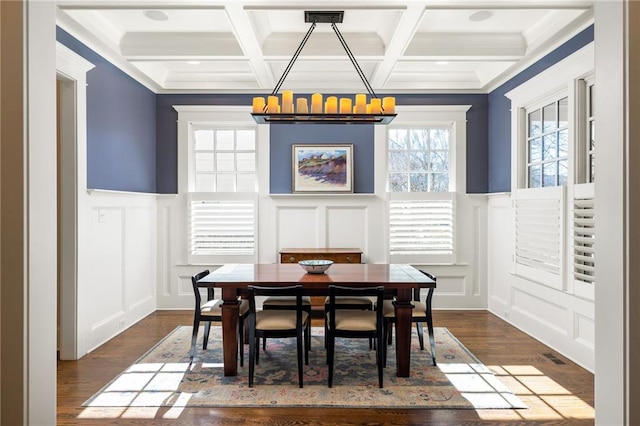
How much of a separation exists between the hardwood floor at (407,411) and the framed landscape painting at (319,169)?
2395 millimetres

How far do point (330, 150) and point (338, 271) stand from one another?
2204 millimetres

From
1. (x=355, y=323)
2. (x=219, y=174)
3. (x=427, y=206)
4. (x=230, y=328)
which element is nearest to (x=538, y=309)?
(x=427, y=206)

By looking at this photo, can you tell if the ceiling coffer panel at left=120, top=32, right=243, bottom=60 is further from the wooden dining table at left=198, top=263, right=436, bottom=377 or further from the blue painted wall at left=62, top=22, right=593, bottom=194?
the wooden dining table at left=198, top=263, right=436, bottom=377

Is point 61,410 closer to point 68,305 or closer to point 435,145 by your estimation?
point 68,305

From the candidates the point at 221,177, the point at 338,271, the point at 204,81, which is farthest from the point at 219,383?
the point at 204,81

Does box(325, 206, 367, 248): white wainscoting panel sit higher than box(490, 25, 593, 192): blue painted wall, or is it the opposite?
box(490, 25, 593, 192): blue painted wall

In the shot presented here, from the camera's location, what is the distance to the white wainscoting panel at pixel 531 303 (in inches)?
148

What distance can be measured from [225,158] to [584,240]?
429 cm

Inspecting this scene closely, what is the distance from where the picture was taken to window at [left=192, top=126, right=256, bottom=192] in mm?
5887

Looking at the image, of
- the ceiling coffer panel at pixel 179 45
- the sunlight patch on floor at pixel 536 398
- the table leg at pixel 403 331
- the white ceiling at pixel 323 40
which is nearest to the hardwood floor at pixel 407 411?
the sunlight patch on floor at pixel 536 398

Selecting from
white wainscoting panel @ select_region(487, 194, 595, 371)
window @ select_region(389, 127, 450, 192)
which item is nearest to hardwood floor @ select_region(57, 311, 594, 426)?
white wainscoting panel @ select_region(487, 194, 595, 371)

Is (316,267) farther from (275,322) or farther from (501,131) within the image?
(501,131)

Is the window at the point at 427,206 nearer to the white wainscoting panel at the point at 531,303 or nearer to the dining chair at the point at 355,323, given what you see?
the white wainscoting panel at the point at 531,303

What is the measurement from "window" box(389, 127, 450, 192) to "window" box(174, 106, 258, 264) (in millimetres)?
1909
